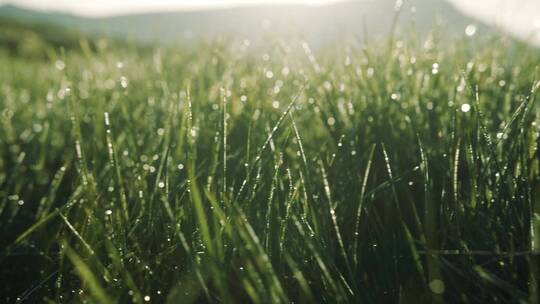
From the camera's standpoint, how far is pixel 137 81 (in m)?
1.91

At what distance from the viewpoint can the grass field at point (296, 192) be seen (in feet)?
2.35

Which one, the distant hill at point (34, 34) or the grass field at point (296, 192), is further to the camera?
the distant hill at point (34, 34)

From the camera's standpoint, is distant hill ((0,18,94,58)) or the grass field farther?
distant hill ((0,18,94,58))

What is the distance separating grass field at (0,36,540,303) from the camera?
72 cm

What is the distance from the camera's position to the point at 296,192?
0.76 meters

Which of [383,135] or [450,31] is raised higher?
[450,31]

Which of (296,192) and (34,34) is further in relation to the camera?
(34,34)

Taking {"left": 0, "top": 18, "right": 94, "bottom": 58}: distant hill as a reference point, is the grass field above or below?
below

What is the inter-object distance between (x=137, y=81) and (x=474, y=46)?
1.21m

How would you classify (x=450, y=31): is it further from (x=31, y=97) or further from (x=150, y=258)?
(x=31, y=97)

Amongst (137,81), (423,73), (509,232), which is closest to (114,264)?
(509,232)

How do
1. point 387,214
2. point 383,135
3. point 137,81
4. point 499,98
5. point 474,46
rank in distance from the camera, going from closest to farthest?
point 387,214, point 383,135, point 499,98, point 474,46, point 137,81

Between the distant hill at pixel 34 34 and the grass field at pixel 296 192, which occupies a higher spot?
the distant hill at pixel 34 34

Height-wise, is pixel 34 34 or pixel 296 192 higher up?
pixel 34 34
